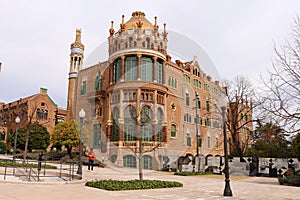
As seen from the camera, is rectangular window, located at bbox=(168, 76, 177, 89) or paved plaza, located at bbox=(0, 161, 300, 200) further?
rectangular window, located at bbox=(168, 76, 177, 89)

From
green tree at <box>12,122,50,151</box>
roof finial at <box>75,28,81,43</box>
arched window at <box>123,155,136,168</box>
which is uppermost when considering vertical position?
roof finial at <box>75,28,81,43</box>

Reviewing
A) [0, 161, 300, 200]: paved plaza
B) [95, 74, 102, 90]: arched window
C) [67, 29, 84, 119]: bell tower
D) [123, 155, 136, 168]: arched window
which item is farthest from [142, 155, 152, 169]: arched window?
[0, 161, 300, 200]: paved plaza

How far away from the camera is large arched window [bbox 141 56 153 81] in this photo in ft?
95.6

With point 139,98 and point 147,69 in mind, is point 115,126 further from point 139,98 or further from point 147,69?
point 147,69

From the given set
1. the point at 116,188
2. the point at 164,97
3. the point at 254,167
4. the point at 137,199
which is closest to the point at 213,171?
the point at 254,167

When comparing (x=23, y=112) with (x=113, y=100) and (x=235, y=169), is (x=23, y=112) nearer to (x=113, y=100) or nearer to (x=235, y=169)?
(x=113, y=100)

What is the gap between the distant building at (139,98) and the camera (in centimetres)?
2756

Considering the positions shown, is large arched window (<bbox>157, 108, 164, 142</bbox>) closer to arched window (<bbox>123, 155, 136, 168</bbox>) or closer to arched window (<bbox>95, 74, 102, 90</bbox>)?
arched window (<bbox>123, 155, 136, 168</bbox>)

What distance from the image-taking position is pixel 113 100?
2956cm

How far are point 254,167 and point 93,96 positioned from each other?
1947 centimetres

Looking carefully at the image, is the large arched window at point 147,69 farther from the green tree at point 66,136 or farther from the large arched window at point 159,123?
the green tree at point 66,136

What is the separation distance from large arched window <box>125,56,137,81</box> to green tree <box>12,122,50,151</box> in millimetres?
15716

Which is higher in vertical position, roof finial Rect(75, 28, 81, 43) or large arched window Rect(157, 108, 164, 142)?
roof finial Rect(75, 28, 81, 43)

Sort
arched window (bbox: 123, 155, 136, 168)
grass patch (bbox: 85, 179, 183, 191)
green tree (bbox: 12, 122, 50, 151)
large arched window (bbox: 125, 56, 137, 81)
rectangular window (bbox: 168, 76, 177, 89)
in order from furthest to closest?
green tree (bbox: 12, 122, 50, 151) < rectangular window (bbox: 168, 76, 177, 89) < large arched window (bbox: 125, 56, 137, 81) < arched window (bbox: 123, 155, 136, 168) < grass patch (bbox: 85, 179, 183, 191)
